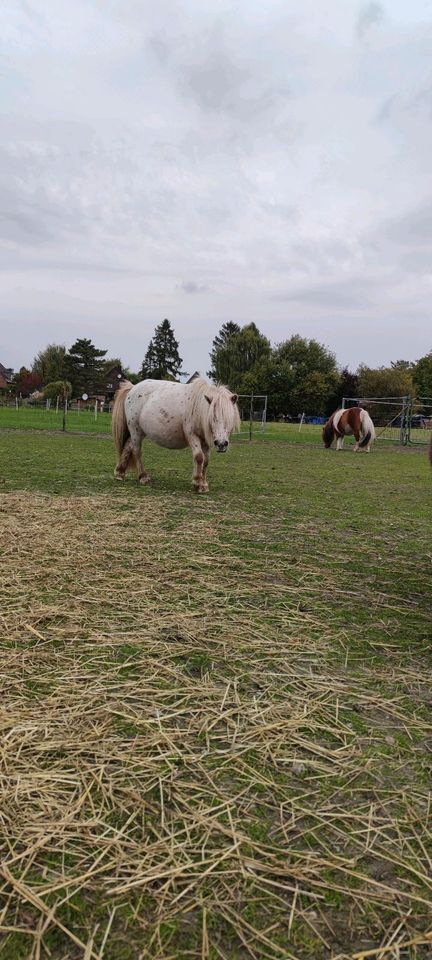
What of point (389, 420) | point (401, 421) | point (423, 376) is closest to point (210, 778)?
point (401, 421)

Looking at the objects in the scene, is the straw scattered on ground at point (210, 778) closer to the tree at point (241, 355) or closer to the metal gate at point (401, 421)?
the metal gate at point (401, 421)

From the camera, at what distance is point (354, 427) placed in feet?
61.0

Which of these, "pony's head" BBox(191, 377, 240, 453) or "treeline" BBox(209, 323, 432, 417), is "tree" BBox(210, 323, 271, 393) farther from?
"pony's head" BBox(191, 377, 240, 453)

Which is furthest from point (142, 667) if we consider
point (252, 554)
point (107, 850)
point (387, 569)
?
point (387, 569)

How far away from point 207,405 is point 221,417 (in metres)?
0.31

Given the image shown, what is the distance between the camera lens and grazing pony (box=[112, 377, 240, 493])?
21.7 feet

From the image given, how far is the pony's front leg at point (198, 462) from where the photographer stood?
6.95 meters

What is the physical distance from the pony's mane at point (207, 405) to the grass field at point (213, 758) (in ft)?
9.89

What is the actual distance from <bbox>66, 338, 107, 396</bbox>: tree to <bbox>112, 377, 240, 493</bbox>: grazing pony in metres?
66.2

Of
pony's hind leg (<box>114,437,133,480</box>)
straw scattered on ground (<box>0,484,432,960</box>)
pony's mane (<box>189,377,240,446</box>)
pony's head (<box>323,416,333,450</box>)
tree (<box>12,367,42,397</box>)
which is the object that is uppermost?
tree (<box>12,367,42,397</box>)

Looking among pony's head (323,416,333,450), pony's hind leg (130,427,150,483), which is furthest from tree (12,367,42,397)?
pony's hind leg (130,427,150,483)

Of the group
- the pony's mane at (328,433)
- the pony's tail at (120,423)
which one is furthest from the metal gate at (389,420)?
the pony's tail at (120,423)

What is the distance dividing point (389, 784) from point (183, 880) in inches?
27.6

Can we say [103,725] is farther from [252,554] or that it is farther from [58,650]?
[252,554]
